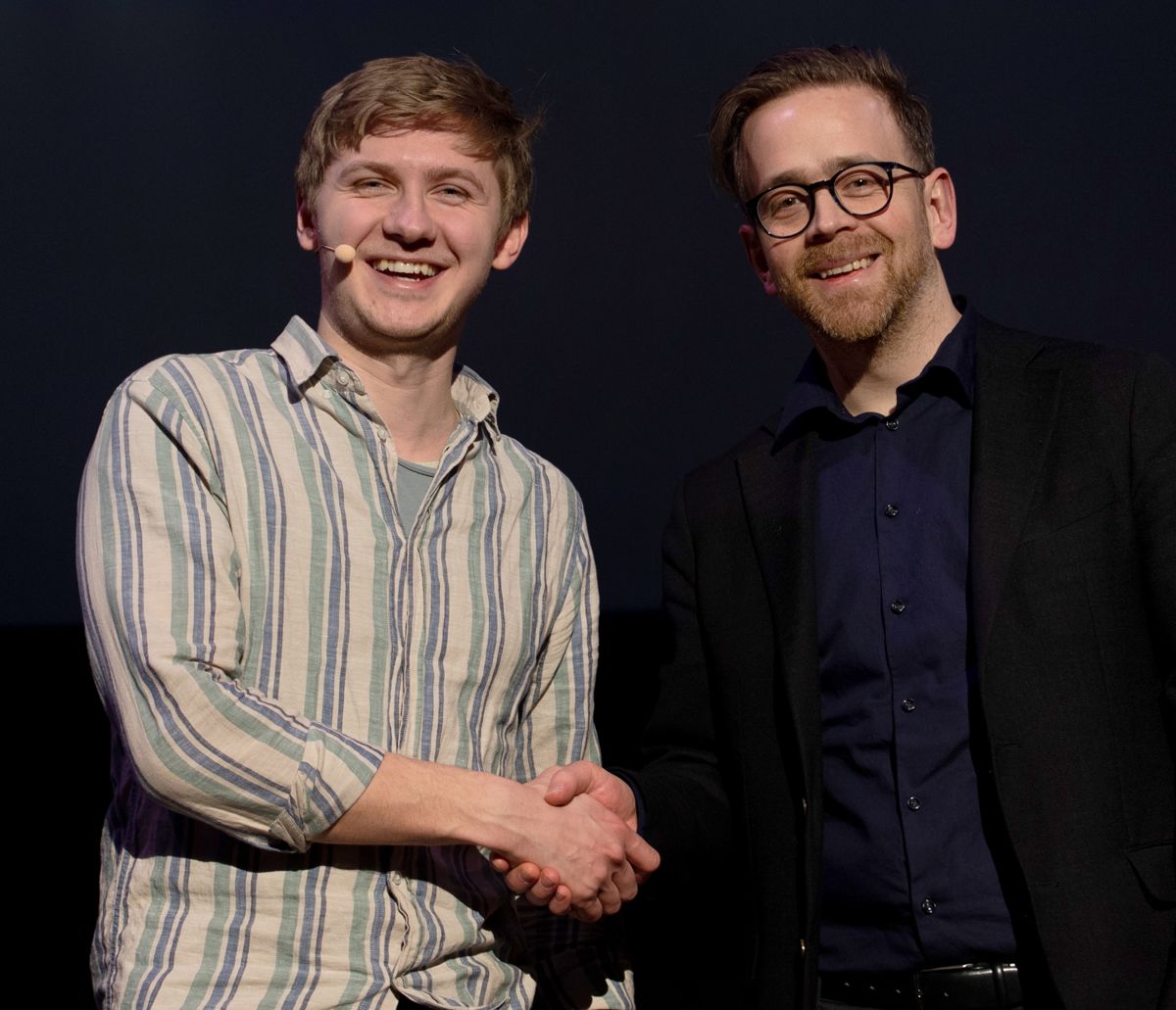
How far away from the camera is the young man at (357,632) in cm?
165

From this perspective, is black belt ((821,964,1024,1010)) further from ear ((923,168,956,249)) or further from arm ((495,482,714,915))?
ear ((923,168,956,249))

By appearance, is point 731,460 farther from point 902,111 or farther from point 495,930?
point 495,930

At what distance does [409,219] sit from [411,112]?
171 mm

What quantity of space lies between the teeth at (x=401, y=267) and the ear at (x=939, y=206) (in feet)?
2.63

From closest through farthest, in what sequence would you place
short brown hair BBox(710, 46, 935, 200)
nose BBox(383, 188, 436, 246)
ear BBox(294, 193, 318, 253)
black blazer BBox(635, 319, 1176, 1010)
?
1. black blazer BBox(635, 319, 1176, 1010)
2. nose BBox(383, 188, 436, 246)
3. ear BBox(294, 193, 318, 253)
4. short brown hair BBox(710, 46, 935, 200)

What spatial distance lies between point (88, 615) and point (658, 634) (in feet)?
5.60

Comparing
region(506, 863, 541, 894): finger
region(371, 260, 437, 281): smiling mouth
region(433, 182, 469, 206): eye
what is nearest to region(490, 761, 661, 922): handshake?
region(506, 863, 541, 894): finger

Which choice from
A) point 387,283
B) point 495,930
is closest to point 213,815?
point 495,930

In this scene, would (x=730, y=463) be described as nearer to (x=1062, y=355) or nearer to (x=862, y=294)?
(x=862, y=294)

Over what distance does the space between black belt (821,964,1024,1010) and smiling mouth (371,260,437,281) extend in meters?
1.12

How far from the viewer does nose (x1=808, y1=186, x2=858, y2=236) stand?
2086 millimetres

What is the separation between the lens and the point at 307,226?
2.10 m

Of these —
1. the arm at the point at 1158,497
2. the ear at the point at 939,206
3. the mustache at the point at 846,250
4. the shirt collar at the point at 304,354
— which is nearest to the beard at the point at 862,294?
the mustache at the point at 846,250

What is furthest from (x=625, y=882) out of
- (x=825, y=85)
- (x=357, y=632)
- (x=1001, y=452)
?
(x=825, y=85)
